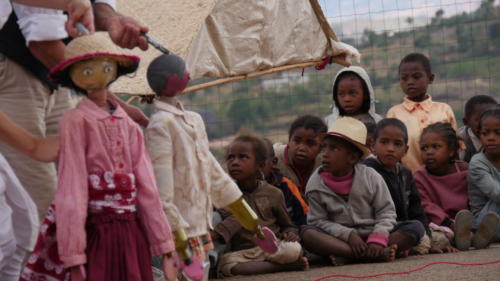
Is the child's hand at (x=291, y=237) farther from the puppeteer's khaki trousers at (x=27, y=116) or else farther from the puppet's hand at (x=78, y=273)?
the puppet's hand at (x=78, y=273)

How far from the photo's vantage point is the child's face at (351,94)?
25.0ft

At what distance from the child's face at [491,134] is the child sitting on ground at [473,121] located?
3.04 ft

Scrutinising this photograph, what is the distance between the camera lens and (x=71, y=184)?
3428 millimetres

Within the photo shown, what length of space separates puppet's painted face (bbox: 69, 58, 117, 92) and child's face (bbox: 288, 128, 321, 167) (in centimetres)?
359

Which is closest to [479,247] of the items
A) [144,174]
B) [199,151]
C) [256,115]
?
[199,151]

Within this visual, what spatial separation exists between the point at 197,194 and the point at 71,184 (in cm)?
75

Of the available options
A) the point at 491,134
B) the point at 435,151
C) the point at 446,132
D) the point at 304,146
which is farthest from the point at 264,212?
the point at 491,134

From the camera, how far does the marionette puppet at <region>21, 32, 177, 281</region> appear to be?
343 cm

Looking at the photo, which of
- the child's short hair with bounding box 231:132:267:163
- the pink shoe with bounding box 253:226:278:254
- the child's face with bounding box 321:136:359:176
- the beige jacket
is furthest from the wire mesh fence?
the beige jacket

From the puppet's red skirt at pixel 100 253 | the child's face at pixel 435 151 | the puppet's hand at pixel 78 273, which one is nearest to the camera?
the puppet's hand at pixel 78 273

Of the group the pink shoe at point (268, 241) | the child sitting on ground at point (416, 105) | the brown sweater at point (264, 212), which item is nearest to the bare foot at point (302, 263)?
the brown sweater at point (264, 212)

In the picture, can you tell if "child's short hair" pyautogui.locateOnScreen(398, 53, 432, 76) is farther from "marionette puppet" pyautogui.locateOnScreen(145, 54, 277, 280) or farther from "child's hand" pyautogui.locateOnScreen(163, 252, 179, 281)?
"child's hand" pyautogui.locateOnScreen(163, 252, 179, 281)

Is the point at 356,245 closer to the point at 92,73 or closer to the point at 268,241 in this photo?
the point at 268,241

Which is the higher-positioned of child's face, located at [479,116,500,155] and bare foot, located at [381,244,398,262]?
child's face, located at [479,116,500,155]
